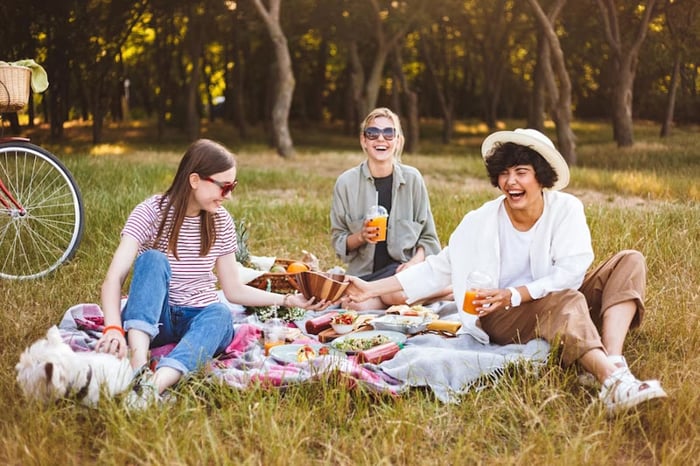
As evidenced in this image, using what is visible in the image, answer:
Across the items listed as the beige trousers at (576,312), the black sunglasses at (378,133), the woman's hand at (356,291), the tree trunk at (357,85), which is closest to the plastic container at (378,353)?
the woman's hand at (356,291)

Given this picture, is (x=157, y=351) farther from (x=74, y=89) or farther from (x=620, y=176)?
(x=74, y=89)

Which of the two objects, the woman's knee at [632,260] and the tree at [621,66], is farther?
the tree at [621,66]

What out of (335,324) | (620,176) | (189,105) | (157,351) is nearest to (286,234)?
(335,324)

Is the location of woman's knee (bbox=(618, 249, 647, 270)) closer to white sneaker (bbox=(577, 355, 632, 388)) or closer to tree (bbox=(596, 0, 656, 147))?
white sneaker (bbox=(577, 355, 632, 388))

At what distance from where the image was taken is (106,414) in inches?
129

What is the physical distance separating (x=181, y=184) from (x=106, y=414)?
1329mm

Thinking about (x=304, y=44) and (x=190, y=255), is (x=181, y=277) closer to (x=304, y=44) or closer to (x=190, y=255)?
(x=190, y=255)

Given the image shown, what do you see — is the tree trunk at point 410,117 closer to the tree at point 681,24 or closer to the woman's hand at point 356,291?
the tree at point 681,24

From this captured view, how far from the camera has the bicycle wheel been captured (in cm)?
568

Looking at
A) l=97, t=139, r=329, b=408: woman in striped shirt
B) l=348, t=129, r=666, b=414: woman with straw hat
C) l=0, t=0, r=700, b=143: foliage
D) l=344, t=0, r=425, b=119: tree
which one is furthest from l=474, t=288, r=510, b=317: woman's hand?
Answer: l=344, t=0, r=425, b=119: tree

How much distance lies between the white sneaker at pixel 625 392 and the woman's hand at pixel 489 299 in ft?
2.17

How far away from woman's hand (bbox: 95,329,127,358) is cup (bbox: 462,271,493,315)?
63.1 inches

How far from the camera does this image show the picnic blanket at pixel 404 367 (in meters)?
3.74

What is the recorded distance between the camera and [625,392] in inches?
133
